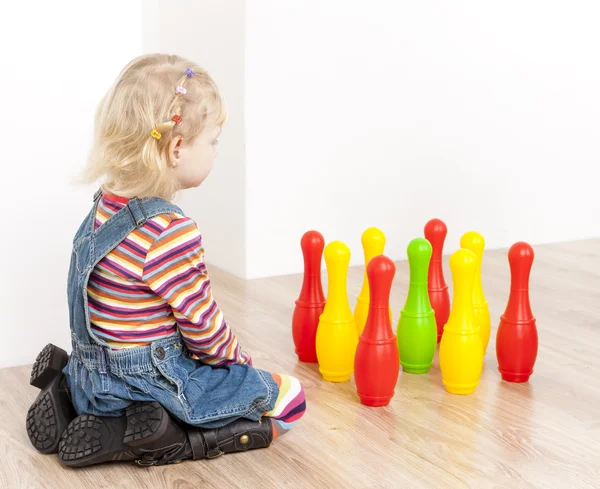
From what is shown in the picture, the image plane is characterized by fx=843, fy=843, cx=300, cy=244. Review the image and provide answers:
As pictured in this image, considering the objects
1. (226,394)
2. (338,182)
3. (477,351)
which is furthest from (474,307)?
(338,182)

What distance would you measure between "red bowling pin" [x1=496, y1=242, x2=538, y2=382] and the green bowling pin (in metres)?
0.14

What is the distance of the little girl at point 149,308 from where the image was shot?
1254 millimetres

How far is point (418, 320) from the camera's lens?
1.62 meters

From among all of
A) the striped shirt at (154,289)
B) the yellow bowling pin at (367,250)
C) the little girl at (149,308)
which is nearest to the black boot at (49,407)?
the little girl at (149,308)

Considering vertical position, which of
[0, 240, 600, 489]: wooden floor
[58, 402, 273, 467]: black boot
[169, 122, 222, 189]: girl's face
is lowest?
[0, 240, 600, 489]: wooden floor

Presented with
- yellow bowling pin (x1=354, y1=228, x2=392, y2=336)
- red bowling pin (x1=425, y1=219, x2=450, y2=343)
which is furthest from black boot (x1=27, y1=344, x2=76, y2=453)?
red bowling pin (x1=425, y1=219, x2=450, y2=343)

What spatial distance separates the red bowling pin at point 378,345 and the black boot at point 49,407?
0.49 meters

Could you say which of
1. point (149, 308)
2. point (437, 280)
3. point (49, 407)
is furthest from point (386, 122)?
point (49, 407)

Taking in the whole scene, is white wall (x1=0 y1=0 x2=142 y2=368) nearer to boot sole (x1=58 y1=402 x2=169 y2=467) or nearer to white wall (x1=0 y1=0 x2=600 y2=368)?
white wall (x1=0 y1=0 x2=600 y2=368)

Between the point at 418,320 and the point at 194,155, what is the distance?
1.89 feet

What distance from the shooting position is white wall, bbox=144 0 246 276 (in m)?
2.30

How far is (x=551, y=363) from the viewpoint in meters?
1.72

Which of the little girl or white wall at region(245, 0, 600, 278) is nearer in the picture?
the little girl

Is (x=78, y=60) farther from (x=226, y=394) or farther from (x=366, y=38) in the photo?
(x=366, y=38)
